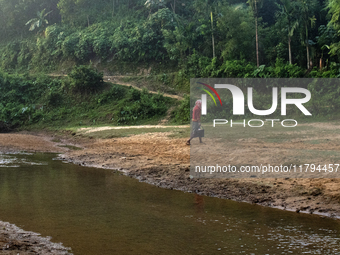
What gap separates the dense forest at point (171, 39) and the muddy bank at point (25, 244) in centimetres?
2129

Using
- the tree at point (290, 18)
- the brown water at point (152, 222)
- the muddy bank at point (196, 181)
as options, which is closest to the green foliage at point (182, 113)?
the muddy bank at point (196, 181)

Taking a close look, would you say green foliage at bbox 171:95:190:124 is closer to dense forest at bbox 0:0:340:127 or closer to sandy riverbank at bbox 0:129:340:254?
dense forest at bbox 0:0:340:127

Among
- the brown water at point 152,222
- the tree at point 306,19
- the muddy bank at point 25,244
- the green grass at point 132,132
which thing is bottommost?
the brown water at point 152,222

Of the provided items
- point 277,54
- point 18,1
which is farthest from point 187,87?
point 18,1

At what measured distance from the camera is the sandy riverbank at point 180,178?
26.2ft

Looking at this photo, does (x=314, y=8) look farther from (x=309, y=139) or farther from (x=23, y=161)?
(x=23, y=161)

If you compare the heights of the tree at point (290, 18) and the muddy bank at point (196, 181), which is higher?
the tree at point (290, 18)

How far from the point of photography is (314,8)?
32.1 meters

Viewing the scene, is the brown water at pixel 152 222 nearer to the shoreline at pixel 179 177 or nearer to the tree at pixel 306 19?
the shoreline at pixel 179 177

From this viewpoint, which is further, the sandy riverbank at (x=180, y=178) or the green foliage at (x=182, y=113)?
the green foliage at (x=182, y=113)

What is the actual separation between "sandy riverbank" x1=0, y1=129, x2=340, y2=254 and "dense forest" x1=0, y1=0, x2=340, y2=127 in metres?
10.3

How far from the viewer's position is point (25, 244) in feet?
17.9

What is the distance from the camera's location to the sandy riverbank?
800 cm

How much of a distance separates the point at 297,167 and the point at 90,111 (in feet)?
85.8
